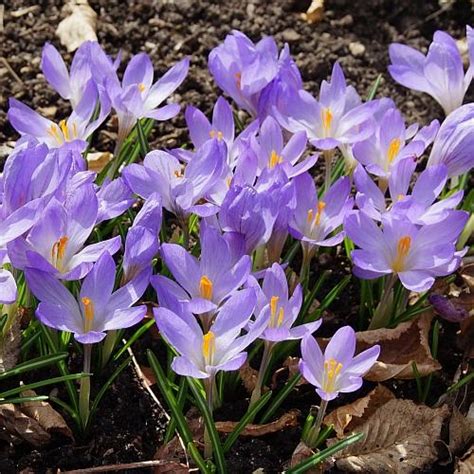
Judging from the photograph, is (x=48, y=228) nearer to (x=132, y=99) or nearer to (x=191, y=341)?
(x=191, y=341)

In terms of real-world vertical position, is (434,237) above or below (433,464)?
above

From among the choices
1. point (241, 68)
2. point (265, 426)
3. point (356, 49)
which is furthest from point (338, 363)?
point (356, 49)

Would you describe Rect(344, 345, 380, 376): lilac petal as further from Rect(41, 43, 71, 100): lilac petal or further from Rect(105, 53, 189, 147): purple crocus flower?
Rect(41, 43, 71, 100): lilac petal

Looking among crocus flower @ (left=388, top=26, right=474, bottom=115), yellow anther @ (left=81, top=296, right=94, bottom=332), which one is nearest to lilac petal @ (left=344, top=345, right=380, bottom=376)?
yellow anther @ (left=81, top=296, right=94, bottom=332)

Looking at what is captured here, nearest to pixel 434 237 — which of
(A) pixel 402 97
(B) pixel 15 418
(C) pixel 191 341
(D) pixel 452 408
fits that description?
(D) pixel 452 408

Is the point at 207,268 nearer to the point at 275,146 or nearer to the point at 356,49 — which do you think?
the point at 275,146
